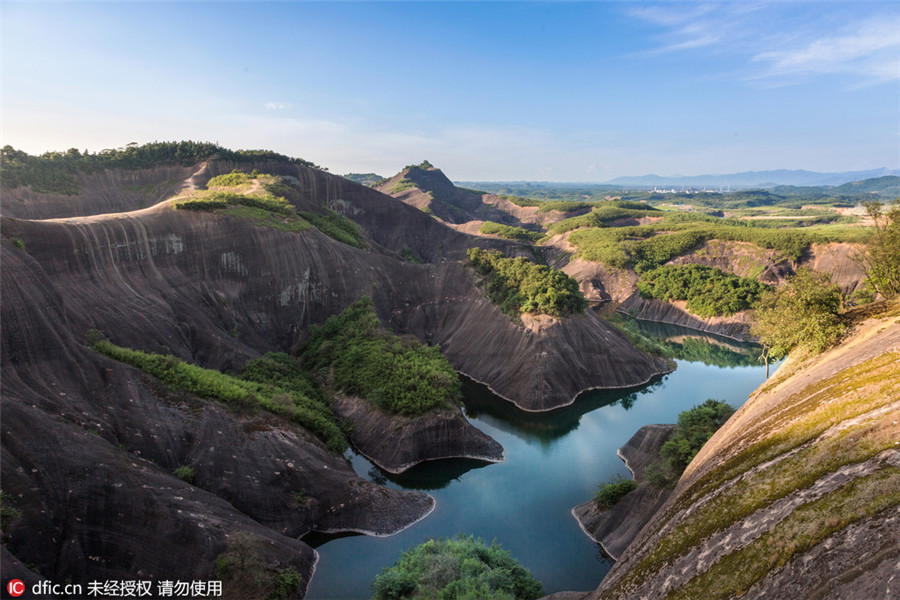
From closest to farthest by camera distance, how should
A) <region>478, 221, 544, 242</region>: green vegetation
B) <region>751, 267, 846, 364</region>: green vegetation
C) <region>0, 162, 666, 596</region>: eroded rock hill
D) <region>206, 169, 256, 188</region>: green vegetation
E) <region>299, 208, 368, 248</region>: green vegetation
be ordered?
<region>0, 162, 666, 596</region>: eroded rock hill → <region>751, 267, 846, 364</region>: green vegetation → <region>299, 208, 368, 248</region>: green vegetation → <region>206, 169, 256, 188</region>: green vegetation → <region>478, 221, 544, 242</region>: green vegetation

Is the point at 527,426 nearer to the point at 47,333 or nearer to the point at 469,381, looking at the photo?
the point at 469,381

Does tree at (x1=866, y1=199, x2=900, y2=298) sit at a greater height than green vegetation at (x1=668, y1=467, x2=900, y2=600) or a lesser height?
greater

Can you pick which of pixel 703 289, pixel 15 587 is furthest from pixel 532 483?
pixel 703 289

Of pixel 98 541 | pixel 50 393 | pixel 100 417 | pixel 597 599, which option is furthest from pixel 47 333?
pixel 597 599

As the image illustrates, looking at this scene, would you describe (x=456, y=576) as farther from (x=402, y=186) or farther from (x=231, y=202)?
(x=402, y=186)

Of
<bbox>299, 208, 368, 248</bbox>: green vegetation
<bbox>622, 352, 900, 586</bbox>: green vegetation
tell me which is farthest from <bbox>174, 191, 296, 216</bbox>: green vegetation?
<bbox>622, 352, 900, 586</bbox>: green vegetation

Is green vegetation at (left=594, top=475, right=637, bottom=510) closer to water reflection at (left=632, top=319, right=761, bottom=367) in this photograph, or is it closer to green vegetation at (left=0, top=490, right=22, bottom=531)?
green vegetation at (left=0, top=490, right=22, bottom=531)
